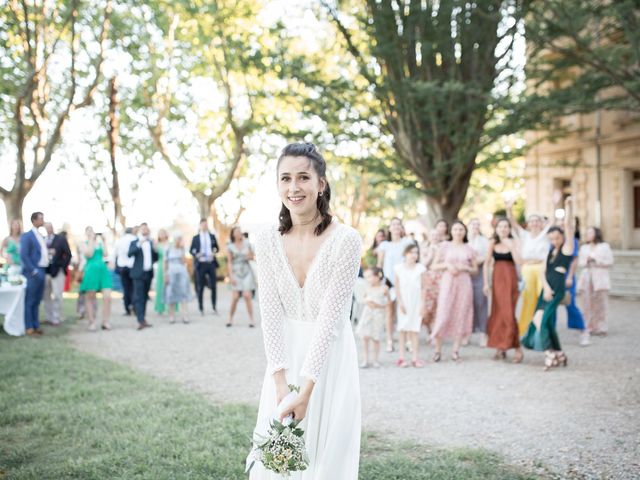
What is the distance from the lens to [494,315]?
9.16 meters

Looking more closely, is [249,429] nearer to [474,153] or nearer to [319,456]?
[319,456]

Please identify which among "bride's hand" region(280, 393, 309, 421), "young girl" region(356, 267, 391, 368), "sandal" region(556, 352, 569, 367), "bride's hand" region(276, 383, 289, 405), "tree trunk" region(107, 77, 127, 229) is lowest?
"sandal" region(556, 352, 569, 367)

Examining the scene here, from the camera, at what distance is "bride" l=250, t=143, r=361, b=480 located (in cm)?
256

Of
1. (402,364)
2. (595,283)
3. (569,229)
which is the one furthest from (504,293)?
(595,283)

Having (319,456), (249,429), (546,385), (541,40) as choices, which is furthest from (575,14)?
(319,456)

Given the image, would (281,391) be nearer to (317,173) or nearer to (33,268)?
(317,173)

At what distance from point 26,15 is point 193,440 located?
16.1 m

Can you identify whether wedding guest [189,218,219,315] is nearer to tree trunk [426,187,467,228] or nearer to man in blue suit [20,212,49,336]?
man in blue suit [20,212,49,336]

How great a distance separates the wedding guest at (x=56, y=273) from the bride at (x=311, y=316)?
1163cm

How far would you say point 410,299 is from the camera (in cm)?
930

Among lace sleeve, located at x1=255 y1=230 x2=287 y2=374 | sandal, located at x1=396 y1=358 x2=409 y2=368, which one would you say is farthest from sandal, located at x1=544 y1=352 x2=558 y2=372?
lace sleeve, located at x1=255 y1=230 x2=287 y2=374

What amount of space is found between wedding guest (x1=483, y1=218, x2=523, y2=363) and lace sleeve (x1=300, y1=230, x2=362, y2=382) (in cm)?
699

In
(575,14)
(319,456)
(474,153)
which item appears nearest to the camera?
(319,456)

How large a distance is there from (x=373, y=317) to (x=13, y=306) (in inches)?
280
